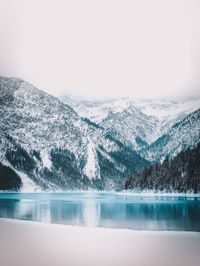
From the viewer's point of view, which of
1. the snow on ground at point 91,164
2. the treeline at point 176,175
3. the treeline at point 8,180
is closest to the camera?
the treeline at point 176,175

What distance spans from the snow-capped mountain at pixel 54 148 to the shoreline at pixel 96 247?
128ft

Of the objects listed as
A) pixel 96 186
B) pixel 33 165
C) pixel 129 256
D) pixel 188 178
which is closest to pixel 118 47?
pixel 129 256

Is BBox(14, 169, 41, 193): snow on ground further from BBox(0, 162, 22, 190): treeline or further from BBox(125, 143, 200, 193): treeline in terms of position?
BBox(125, 143, 200, 193): treeline

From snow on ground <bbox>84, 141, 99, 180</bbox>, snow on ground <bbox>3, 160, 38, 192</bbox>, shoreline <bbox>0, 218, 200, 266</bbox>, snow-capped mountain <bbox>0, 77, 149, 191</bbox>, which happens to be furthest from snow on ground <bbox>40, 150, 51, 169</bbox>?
shoreline <bbox>0, 218, 200, 266</bbox>

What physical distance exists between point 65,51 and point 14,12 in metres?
3.30

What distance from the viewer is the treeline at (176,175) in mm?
28922

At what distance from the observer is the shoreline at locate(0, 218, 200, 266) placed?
587 centimetres

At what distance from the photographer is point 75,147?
229 feet

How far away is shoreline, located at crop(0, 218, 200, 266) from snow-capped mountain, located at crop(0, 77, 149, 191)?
128ft

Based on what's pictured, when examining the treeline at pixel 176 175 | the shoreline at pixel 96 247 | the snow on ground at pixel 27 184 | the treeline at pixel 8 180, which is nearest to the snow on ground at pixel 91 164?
the snow on ground at pixel 27 184

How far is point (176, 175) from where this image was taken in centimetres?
3125

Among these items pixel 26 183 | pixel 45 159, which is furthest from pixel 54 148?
pixel 26 183

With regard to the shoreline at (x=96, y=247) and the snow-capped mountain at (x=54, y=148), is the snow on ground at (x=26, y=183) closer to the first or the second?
the snow-capped mountain at (x=54, y=148)

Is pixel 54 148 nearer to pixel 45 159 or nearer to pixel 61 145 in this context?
pixel 61 145
